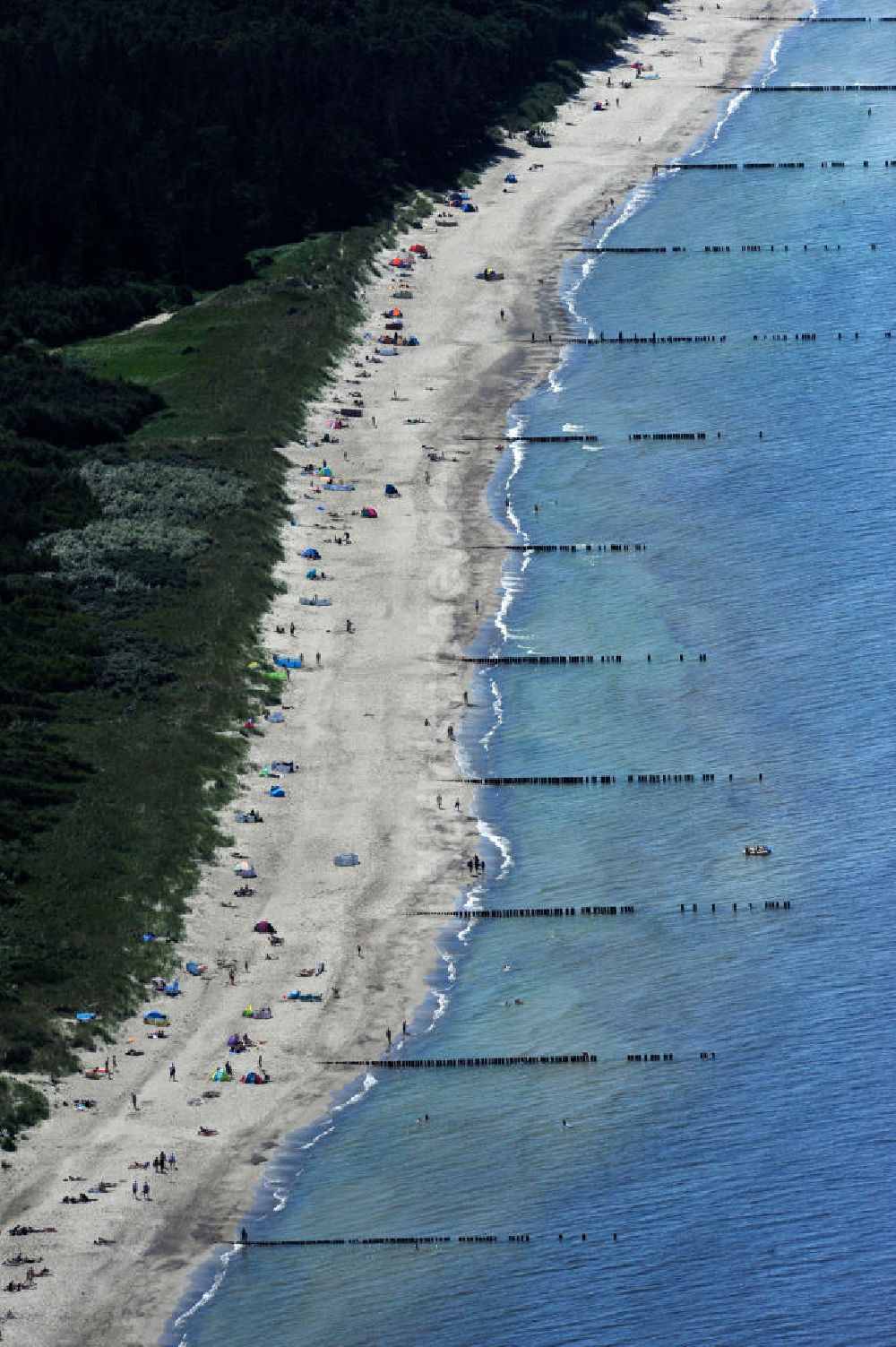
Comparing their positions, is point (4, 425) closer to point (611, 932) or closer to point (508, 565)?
point (508, 565)

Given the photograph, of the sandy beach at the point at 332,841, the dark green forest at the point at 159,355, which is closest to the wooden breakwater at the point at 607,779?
the sandy beach at the point at 332,841

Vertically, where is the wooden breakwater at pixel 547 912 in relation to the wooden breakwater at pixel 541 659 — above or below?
above

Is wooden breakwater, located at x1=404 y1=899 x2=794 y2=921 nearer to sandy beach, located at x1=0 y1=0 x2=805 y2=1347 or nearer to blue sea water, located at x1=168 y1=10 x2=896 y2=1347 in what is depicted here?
blue sea water, located at x1=168 y1=10 x2=896 y2=1347

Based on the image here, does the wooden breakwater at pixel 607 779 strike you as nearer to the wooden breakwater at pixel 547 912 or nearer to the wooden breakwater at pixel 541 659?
the wooden breakwater at pixel 547 912

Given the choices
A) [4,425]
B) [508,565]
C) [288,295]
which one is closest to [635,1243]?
[508,565]

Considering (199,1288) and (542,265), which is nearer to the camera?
(199,1288)

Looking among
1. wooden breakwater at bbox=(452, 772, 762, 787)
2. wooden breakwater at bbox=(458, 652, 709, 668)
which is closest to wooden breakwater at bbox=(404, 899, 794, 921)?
wooden breakwater at bbox=(452, 772, 762, 787)
